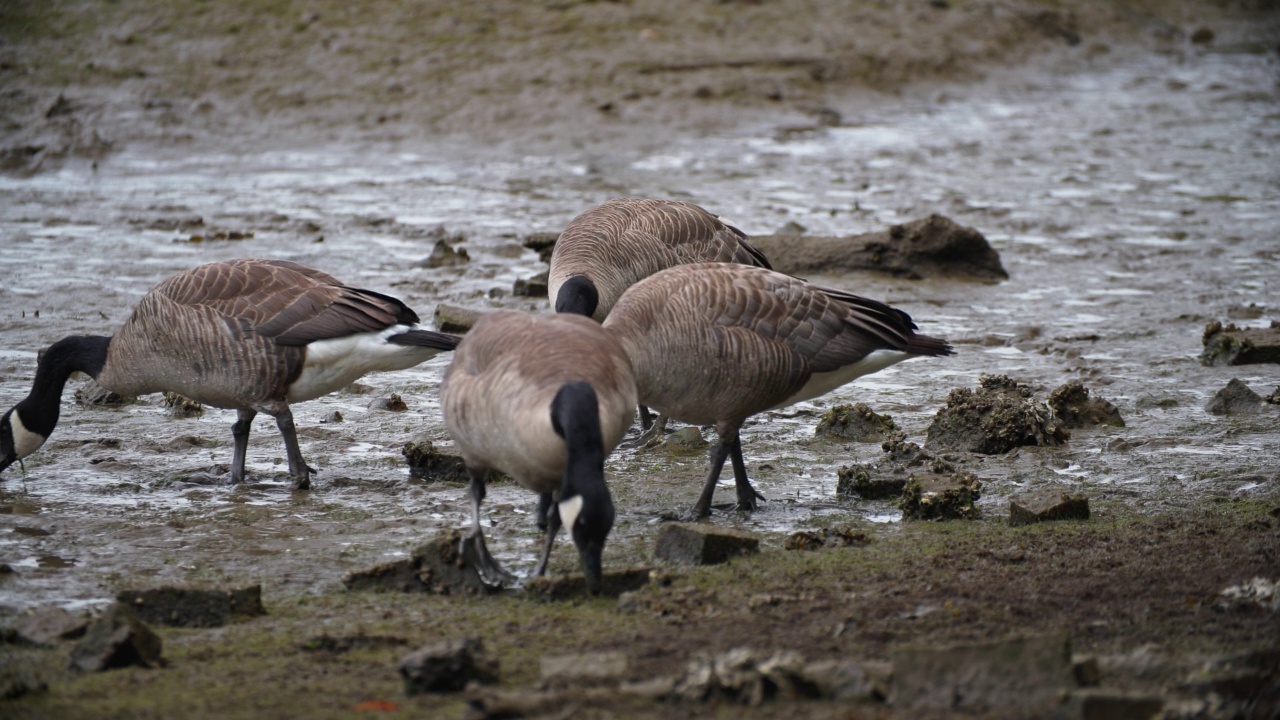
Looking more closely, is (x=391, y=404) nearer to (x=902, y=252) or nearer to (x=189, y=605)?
(x=189, y=605)

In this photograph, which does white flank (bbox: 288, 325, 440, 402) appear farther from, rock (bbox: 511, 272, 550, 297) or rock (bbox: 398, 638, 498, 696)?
rock (bbox: 398, 638, 498, 696)

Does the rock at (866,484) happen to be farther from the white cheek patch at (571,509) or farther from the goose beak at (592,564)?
the white cheek patch at (571,509)

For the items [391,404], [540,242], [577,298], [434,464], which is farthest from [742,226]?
[434,464]

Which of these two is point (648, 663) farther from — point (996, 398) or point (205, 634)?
point (996, 398)

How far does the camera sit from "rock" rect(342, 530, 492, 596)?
18.3ft

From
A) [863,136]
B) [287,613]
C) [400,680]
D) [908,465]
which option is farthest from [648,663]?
[863,136]

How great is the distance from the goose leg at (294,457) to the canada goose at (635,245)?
178 cm

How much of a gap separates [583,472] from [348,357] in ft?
9.30

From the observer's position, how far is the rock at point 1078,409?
26.2 ft

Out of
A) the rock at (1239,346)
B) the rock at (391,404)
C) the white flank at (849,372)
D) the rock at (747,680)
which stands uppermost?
the white flank at (849,372)

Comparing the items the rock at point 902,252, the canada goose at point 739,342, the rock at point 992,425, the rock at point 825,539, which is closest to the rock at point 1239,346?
the rock at point 992,425

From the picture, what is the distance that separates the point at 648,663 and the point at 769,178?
10.9m

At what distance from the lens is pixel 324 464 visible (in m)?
7.68

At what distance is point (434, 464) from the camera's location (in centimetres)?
732
